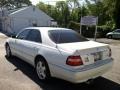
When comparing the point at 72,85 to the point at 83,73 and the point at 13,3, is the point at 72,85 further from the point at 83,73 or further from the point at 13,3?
the point at 13,3

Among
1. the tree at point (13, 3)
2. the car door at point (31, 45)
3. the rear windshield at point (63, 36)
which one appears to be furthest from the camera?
the tree at point (13, 3)

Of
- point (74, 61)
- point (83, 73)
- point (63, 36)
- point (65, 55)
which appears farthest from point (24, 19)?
point (83, 73)

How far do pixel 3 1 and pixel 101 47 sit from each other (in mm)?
66516

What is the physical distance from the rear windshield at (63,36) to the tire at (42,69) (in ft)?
2.42

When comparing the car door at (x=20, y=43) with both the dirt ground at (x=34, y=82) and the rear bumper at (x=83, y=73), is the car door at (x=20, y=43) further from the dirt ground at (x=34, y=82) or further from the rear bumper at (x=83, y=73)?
the rear bumper at (x=83, y=73)

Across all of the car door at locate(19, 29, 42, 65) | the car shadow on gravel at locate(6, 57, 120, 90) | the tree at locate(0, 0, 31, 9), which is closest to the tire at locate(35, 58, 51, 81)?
the car shadow on gravel at locate(6, 57, 120, 90)

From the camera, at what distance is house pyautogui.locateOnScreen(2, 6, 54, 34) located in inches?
1325

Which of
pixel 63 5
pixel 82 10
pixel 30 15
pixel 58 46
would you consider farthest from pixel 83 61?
pixel 63 5

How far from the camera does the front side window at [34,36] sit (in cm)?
642

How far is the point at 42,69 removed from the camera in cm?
593

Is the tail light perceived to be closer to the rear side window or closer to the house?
the rear side window

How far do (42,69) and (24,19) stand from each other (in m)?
29.7

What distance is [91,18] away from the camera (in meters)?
22.2

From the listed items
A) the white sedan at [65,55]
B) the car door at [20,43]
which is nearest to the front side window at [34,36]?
the white sedan at [65,55]
